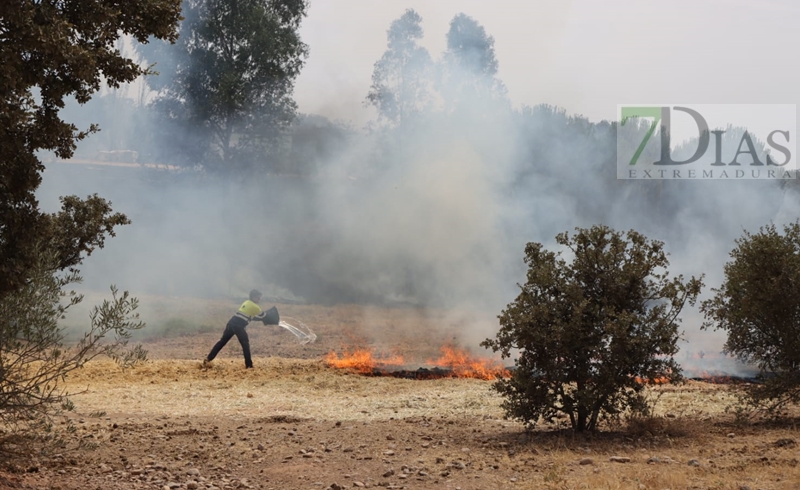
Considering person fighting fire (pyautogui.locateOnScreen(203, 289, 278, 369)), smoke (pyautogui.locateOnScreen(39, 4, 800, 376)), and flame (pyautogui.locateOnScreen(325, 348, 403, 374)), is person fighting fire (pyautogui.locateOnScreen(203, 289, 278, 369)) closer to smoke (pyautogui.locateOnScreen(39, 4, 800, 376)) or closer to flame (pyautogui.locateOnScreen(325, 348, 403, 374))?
flame (pyautogui.locateOnScreen(325, 348, 403, 374))

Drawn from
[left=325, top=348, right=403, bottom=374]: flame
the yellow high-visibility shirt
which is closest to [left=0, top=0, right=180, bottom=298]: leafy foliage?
the yellow high-visibility shirt

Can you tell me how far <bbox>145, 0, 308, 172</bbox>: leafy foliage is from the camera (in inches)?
1070

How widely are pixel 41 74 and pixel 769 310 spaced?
8453 mm

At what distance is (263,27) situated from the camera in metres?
27.0

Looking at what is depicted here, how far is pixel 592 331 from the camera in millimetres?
8477

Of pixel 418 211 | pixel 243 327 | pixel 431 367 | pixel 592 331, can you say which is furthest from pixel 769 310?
pixel 418 211

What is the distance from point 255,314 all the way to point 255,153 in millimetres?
13633

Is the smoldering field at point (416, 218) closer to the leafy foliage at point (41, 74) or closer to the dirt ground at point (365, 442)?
the dirt ground at point (365, 442)

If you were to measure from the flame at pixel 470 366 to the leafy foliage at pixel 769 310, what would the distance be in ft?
16.8

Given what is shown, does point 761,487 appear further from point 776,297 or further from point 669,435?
point 776,297

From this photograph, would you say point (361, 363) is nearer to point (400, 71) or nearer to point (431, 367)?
point (431, 367)

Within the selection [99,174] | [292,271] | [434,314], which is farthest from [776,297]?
[99,174]

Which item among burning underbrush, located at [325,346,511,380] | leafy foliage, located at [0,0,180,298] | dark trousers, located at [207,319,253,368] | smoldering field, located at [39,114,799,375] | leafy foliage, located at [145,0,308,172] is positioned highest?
leafy foliage, located at [145,0,308,172]

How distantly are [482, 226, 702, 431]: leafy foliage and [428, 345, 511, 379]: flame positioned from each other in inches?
211
